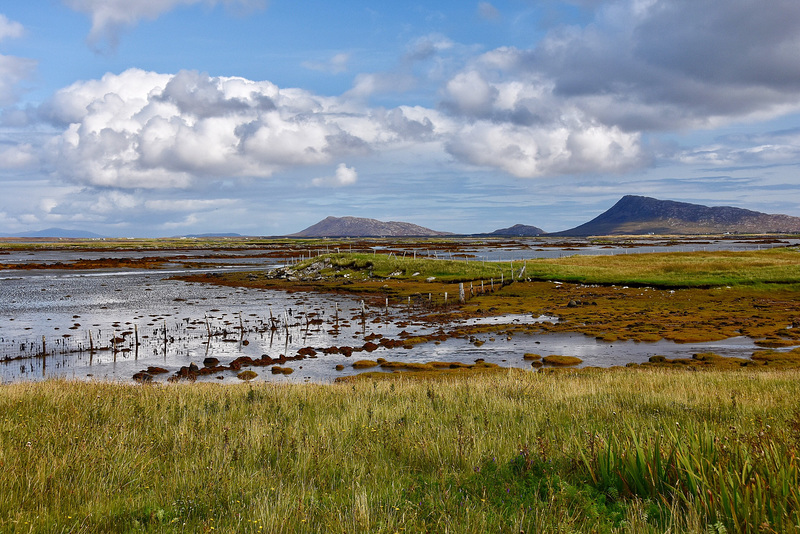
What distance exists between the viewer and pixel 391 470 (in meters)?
5.70

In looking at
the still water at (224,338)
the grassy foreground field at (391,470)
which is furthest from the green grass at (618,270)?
the grassy foreground field at (391,470)

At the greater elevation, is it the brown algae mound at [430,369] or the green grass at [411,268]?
the green grass at [411,268]

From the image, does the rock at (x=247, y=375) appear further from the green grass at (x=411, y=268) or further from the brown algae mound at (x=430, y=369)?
the green grass at (x=411, y=268)

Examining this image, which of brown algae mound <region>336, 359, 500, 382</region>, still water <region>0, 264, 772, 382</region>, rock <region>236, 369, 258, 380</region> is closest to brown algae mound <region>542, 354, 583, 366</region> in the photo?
still water <region>0, 264, 772, 382</region>

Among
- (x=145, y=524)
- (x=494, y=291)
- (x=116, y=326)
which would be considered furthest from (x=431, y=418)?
(x=494, y=291)

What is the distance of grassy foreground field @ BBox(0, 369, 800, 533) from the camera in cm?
395

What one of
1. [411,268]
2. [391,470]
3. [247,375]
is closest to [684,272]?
[411,268]

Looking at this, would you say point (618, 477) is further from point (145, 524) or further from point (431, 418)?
point (145, 524)

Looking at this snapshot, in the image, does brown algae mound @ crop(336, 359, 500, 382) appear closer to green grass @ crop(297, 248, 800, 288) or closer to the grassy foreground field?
the grassy foreground field

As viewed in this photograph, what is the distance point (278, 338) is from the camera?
113ft

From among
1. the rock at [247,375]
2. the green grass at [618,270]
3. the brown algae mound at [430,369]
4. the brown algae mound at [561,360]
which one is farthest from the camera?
the green grass at [618,270]

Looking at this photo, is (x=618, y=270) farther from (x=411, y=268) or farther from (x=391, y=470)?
(x=391, y=470)

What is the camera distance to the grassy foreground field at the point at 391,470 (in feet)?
13.0

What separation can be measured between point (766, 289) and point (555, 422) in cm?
5349
